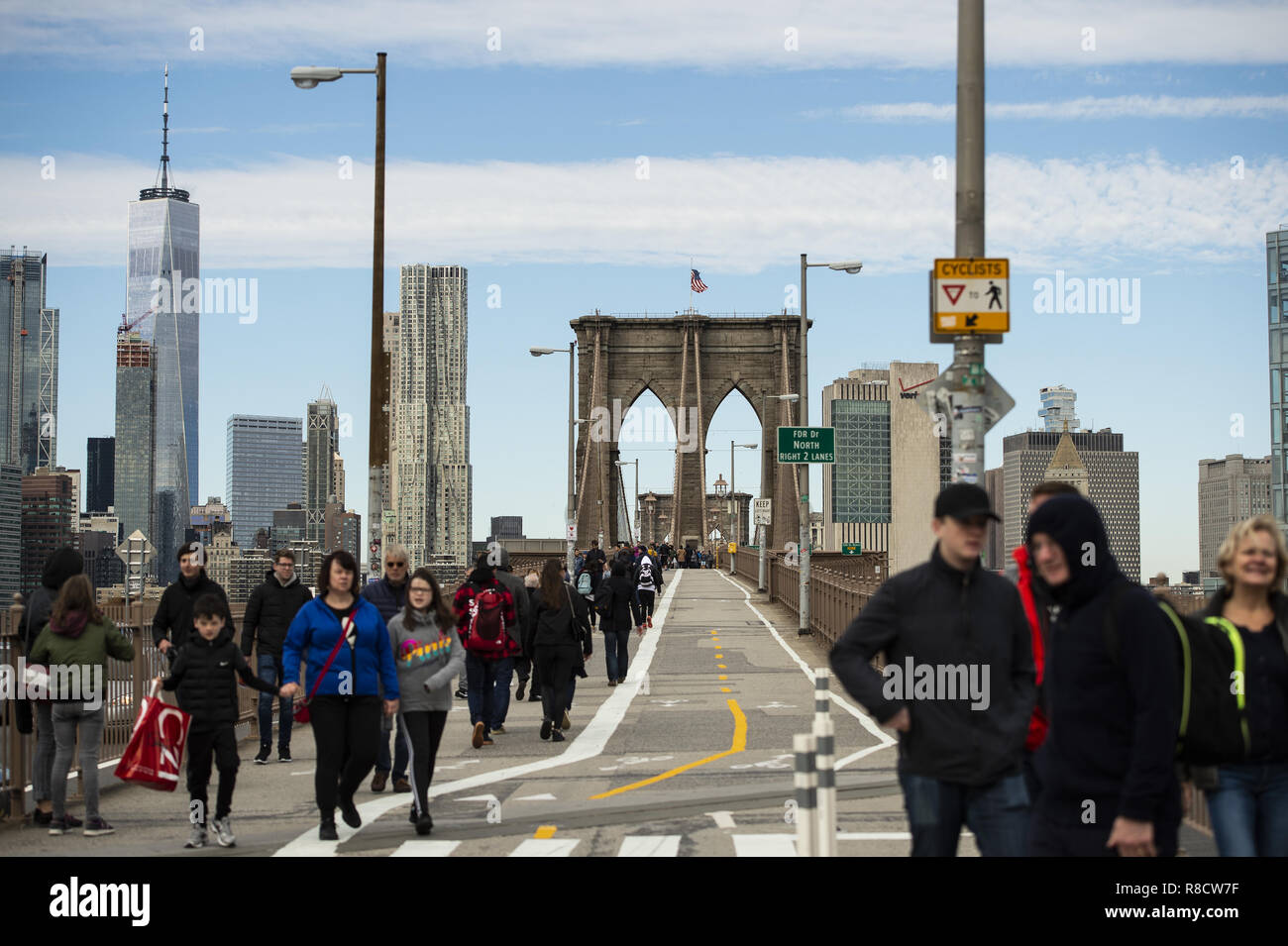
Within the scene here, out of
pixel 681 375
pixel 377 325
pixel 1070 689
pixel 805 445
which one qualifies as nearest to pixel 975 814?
pixel 1070 689

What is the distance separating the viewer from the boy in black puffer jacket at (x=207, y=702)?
9508mm

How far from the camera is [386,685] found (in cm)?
979

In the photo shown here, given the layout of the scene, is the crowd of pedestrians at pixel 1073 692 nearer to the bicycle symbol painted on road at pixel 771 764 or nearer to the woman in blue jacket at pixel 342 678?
the woman in blue jacket at pixel 342 678

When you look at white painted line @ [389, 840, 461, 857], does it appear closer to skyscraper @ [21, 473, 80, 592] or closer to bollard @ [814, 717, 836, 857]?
bollard @ [814, 717, 836, 857]

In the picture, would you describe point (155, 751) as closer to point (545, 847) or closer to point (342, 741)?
point (342, 741)

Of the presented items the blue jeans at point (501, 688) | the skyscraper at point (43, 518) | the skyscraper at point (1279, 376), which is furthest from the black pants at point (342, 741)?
the skyscraper at point (43, 518)

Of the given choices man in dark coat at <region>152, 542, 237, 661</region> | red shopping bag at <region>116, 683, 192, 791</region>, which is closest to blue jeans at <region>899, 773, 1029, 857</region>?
red shopping bag at <region>116, 683, 192, 791</region>

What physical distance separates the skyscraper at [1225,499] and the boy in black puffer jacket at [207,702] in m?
126

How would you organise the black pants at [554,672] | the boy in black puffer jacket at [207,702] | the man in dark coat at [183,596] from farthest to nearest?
1. the black pants at [554,672]
2. the man in dark coat at [183,596]
3. the boy in black puffer jacket at [207,702]
